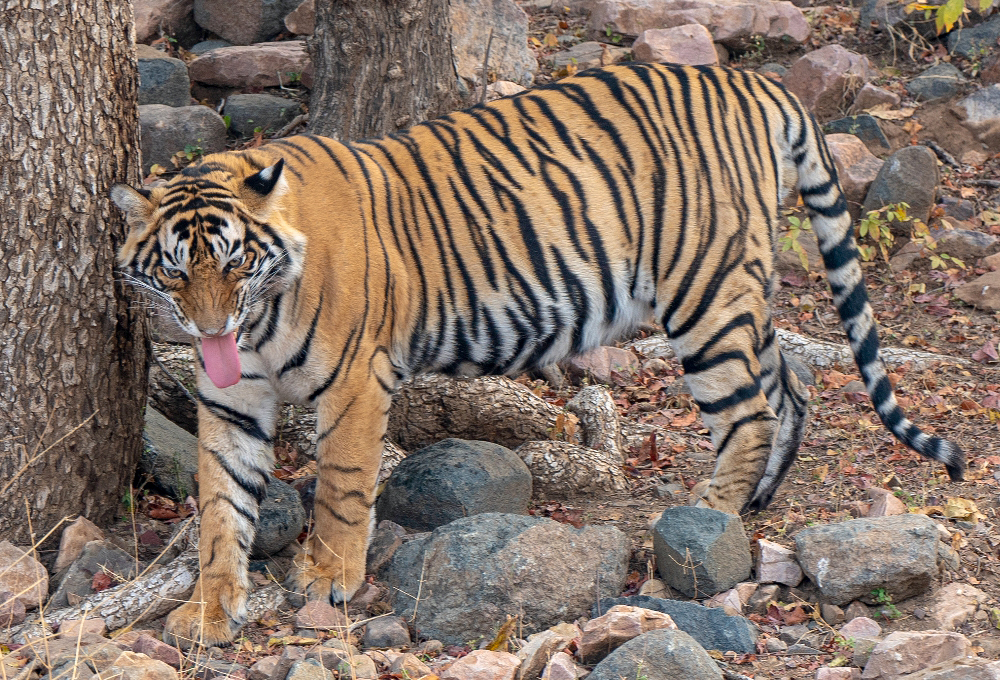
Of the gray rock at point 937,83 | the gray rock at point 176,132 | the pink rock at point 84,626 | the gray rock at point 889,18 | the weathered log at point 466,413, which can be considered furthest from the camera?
the gray rock at point 889,18

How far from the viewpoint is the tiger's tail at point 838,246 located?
16.5ft

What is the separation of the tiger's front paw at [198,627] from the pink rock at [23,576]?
21.6 inches

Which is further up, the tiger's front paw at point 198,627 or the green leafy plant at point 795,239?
the green leafy plant at point 795,239

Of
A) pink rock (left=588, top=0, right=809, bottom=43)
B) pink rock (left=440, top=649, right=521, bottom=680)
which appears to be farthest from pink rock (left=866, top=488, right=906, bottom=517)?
pink rock (left=588, top=0, right=809, bottom=43)

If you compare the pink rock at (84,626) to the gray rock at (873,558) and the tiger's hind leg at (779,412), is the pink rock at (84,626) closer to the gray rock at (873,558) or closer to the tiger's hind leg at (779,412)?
the gray rock at (873,558)

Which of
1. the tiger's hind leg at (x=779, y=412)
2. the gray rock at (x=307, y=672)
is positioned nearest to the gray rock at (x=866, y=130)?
the tiger's hind leg at (x=779, y=412)

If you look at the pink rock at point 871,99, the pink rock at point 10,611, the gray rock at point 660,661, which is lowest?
the pink rock at point 10,611

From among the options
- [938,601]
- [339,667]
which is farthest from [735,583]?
[339,667]

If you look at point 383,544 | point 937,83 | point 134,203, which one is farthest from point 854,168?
point 134,203

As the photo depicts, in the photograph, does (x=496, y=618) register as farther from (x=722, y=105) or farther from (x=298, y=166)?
(x=722, y=105)

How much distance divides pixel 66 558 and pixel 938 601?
351 centimetres

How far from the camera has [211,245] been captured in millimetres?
3836

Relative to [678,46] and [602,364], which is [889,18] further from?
[602,364]

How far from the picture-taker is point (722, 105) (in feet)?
16.3
